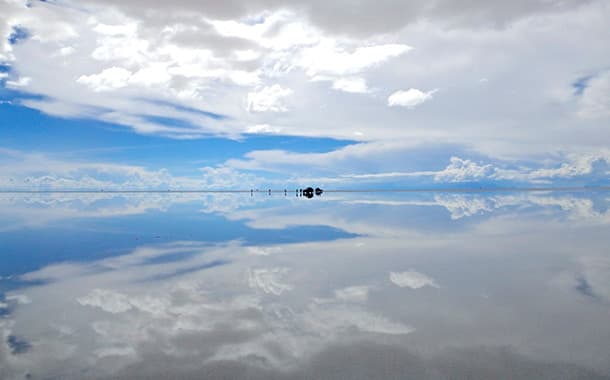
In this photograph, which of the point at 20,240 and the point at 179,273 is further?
the point at 20,240

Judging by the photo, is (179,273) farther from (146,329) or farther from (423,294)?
(423,294)

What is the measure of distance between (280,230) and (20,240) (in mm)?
22138

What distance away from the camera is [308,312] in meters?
14.0

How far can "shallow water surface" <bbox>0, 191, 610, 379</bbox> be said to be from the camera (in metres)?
9.91

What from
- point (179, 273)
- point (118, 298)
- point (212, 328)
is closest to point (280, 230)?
point (179, 273)

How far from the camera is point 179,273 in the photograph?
66.6 feet

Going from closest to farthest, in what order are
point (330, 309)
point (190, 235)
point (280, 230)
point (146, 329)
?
point (146, 329)
point (330, 309)
point (190, 235)
point (280, 230)

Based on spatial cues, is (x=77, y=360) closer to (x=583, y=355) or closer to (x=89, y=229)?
(x=583, y=355)

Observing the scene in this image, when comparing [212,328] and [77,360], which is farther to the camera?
[212,328]

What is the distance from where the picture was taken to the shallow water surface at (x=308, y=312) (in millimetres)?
9906

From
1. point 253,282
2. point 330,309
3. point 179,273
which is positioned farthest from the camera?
point 179,273

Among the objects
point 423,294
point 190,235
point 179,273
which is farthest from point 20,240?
point 423,294

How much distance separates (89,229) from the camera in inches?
1639

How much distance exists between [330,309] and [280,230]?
25737mm
